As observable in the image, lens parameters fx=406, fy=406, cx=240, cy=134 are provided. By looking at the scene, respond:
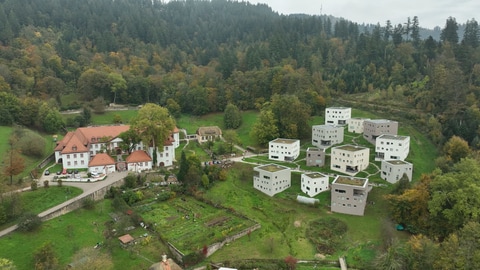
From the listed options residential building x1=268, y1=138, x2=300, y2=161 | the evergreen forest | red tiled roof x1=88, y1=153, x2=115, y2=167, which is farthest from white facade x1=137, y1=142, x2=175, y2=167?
the evergreen forest

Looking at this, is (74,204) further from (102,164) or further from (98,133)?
(98,133)

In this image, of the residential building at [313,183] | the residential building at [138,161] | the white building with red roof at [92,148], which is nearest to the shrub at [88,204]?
the white building with red roof at [92,148]

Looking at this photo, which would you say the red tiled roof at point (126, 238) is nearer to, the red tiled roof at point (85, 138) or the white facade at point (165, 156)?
the white facade at point (165, 156)

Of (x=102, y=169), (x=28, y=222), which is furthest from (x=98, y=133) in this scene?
(x=28, y=222)

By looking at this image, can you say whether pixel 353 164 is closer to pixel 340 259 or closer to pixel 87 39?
pixel 340 259

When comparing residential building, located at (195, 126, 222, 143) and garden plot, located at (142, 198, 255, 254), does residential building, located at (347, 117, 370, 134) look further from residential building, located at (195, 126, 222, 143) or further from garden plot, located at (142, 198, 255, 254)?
garden plot, located at (142, 198, 255, 254)

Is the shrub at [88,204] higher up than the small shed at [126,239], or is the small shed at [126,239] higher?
the shrub at [88,204]

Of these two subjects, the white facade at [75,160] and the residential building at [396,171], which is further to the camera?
the white facade at [75,160]
